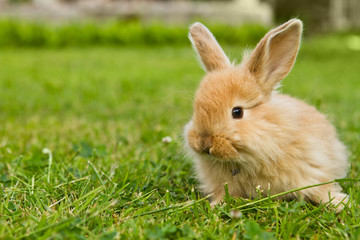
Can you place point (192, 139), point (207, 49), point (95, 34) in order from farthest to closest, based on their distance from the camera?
point (95, 34) → point (207, 49) → point (192, 139)

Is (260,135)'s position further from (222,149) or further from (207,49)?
(207,49)

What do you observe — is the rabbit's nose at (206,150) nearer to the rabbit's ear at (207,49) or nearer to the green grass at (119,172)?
the green grass at (119,172)

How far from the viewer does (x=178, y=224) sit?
2.11 metres

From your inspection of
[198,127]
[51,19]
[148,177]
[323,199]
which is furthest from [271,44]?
[51,19]

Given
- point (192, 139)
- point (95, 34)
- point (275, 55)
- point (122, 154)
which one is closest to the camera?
point (192, 139)

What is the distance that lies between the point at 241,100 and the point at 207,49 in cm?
53

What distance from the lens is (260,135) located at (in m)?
2.27

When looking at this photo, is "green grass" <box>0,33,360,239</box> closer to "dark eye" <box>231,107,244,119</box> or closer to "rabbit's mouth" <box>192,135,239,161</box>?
"rabbit's mouth" <box>192,135,239,161</box>

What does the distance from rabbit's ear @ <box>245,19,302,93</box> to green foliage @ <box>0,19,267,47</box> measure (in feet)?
37.0

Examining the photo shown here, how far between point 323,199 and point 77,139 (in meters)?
2.22

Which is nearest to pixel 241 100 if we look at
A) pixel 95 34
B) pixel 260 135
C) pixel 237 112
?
pixel 237 112

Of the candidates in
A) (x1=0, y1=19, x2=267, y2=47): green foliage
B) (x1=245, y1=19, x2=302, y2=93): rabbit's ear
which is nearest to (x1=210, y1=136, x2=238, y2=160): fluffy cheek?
(x1=245, y1=19, x2=302, y2=93): rabbit's ear

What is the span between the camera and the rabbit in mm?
2268

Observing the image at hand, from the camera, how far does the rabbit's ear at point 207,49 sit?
2719 millimetres
